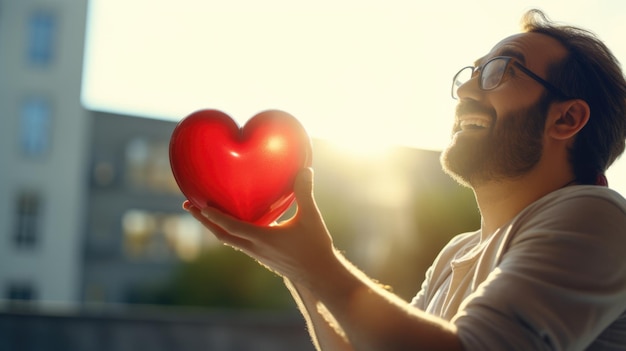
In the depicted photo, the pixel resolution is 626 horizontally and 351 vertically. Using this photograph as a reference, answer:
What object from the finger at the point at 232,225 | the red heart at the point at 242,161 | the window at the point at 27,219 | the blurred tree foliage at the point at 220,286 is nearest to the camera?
the finger at the point at 232,225

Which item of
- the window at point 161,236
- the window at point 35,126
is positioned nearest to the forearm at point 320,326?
the window at point 35,126

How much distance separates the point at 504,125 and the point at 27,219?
21.2 meters

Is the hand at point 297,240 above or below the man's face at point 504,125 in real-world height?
below

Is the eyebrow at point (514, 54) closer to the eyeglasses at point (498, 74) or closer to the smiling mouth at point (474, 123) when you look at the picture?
the eyeglasses at point (498, 74)

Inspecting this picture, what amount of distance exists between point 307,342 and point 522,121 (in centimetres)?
674

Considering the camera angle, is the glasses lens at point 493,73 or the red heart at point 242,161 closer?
the red heart at point 242,161

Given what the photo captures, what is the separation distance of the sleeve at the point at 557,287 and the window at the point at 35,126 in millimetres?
20984

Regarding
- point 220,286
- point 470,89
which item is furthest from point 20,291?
point 470,89

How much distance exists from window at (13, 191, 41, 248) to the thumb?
20901 mm

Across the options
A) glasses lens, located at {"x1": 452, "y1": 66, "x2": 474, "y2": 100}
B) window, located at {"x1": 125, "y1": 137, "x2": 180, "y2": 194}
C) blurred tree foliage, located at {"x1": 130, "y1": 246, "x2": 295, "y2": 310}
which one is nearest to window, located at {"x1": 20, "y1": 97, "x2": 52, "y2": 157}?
window, located at {"x1": 125, "y1": 137, "x2": 180, "y2": 194}

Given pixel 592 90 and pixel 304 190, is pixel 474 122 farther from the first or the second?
pixel 304 190

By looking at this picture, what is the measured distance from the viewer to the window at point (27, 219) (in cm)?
2128

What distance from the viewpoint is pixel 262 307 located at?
77.4 ft

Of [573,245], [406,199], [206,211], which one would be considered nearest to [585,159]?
[573,245]
